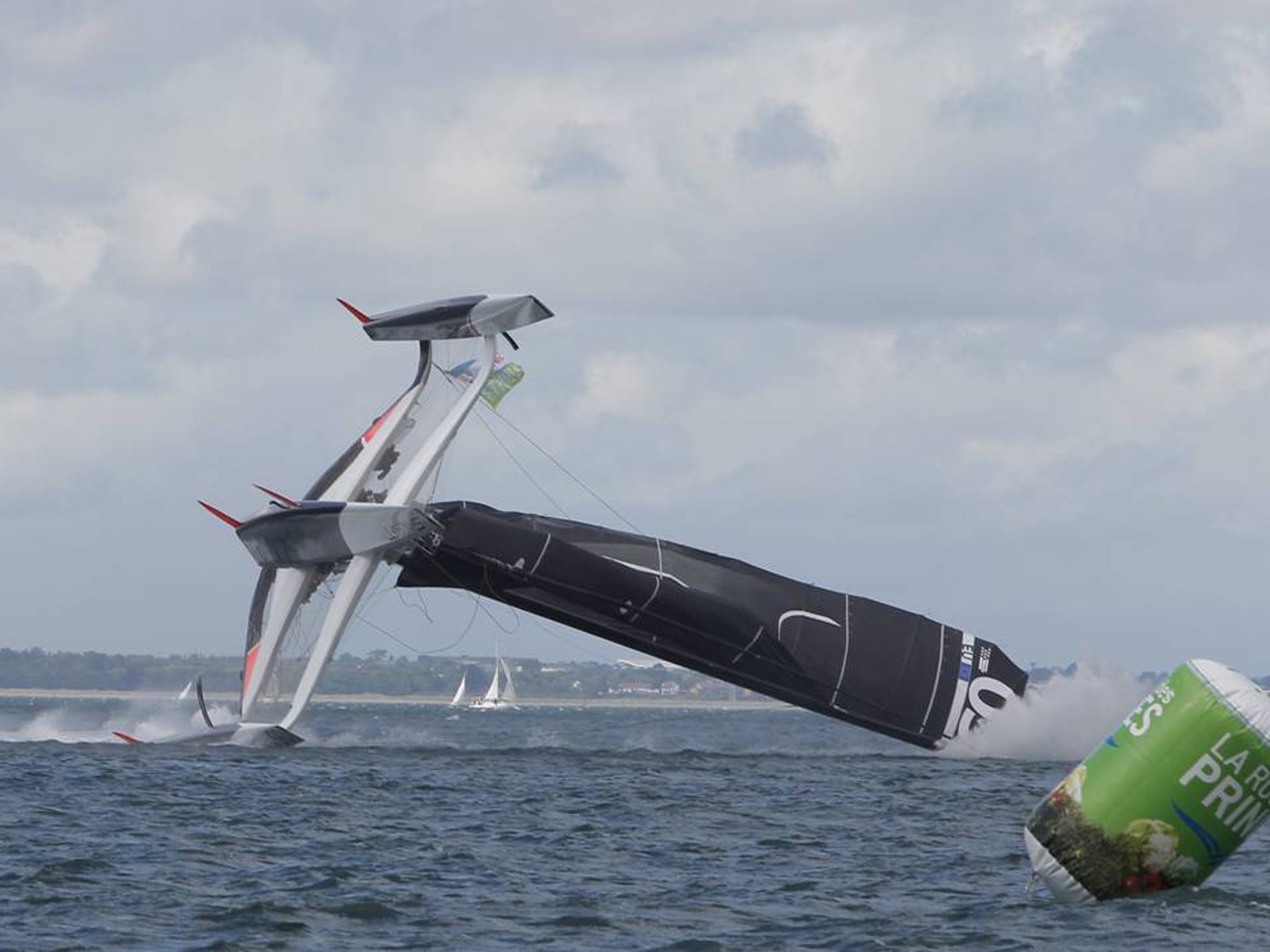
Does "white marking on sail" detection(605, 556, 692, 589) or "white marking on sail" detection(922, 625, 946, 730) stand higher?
"white marking on sail" detection(605, 556, 692, 589)

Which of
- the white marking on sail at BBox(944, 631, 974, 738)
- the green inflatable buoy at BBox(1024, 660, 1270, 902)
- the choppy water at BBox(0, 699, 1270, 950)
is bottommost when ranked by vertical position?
the choppy water at BBox(0, 699, 1270, 950)

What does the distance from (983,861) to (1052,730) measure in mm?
15925

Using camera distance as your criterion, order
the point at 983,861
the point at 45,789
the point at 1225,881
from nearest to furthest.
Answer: the point at 1225,881 → the point at 983,861 → the point at 45,789

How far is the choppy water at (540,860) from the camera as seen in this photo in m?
14.0

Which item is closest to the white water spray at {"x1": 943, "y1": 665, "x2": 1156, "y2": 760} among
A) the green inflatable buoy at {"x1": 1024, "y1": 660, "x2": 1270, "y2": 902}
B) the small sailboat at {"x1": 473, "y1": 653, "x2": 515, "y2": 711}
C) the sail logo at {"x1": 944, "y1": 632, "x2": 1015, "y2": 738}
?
the sail logo at {"x1": 944, "y1": 632, "x2": 1015, "y2": 738}

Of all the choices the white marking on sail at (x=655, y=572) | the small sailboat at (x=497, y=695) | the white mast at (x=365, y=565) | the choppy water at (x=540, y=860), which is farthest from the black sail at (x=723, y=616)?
the small sailboat at (x=497, y=695)

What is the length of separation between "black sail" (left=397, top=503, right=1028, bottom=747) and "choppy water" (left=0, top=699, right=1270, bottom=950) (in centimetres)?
141

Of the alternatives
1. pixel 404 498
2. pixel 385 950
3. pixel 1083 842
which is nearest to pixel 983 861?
pixel 1083 842

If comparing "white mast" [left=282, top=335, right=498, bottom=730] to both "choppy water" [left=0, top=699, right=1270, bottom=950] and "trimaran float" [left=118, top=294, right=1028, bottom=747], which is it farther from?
"choppy water" [left=0, top=699, right=1270, bottom=950]

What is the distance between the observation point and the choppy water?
1400 centimetres

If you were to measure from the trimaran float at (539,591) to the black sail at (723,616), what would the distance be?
0.08ft

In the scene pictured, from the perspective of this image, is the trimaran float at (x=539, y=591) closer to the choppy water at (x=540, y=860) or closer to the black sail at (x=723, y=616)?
the black sail at (x=723, y=616)

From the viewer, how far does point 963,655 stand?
109 ft

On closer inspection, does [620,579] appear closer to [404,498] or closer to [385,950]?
[404,498]
